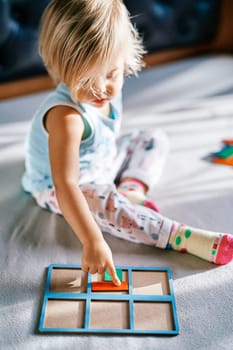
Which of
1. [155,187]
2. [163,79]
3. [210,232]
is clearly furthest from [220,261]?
[163,79]

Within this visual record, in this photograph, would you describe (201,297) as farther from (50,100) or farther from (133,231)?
(50,100)

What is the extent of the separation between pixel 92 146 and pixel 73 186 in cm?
20

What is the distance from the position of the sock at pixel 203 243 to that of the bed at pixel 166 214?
1cm

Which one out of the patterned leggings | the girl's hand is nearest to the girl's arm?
the girl's hand

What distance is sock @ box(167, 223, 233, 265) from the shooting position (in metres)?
0.90

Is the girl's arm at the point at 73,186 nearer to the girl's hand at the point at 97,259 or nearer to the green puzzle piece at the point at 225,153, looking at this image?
the girl's hand at the point at 97,259

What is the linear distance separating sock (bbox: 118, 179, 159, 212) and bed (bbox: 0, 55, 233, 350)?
4 cm

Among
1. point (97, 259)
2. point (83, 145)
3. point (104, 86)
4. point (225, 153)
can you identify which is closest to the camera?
point (97, 259)

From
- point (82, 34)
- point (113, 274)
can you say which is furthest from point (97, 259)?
point (82, 34)

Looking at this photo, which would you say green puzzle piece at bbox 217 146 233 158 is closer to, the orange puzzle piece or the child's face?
the child's face

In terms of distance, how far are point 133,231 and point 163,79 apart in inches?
31.4

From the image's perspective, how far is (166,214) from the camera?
1.04 meters

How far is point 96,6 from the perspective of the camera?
0.88 meters

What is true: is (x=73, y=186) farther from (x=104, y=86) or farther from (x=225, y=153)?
(x=225, y=153)
